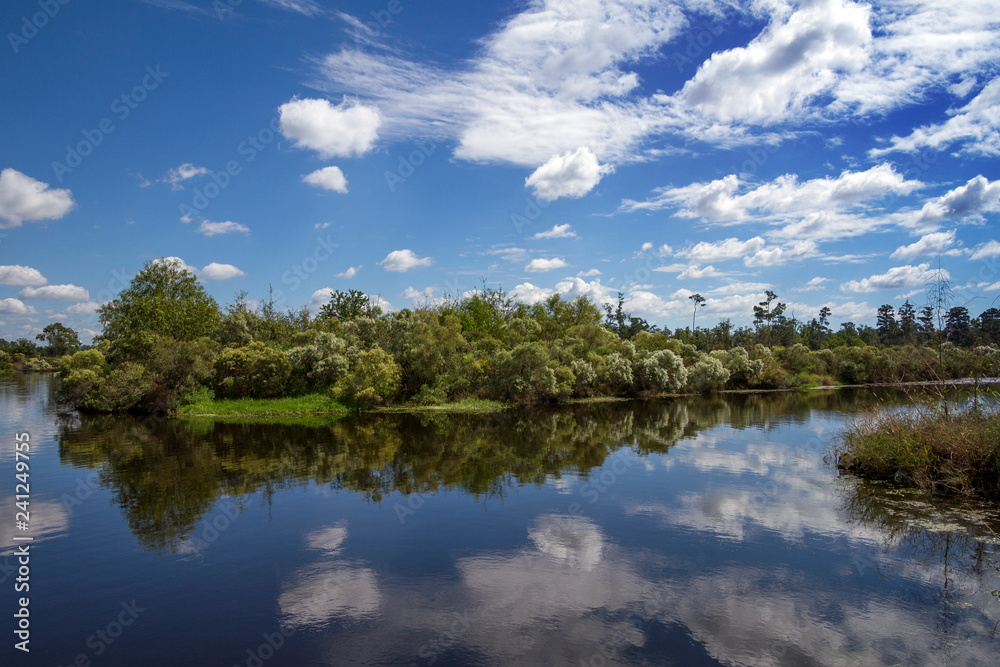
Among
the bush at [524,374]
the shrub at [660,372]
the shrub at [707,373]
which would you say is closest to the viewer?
the bush at [524,374]

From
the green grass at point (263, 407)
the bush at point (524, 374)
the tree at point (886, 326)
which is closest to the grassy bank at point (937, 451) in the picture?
the bush at point (524, 374)

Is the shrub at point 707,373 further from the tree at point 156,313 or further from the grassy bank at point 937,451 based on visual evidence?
the tree at point 156,313

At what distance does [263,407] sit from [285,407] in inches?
55.8

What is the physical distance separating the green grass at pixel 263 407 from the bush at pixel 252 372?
2.93 ft

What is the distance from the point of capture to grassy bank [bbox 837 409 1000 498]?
46.9ft

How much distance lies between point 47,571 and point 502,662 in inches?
389

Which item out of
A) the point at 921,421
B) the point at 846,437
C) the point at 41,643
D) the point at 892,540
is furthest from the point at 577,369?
the point at 41,643

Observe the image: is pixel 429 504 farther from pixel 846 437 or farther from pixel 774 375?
pixel 774 375

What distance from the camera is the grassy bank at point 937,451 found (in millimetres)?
14281

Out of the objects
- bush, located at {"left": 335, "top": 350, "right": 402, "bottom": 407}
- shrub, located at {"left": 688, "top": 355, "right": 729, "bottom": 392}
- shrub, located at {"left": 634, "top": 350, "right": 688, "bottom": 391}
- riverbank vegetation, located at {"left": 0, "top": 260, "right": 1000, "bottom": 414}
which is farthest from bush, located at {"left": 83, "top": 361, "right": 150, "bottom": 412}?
shrub, located at {"left": 688, "top": 355, "right": 729, "bottom": 392}

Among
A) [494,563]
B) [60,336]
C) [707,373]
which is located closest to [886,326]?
[707,373]

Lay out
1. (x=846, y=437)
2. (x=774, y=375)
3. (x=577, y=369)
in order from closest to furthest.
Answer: (x=846, y=437), (x=577, y=369), (x=774, y=375)

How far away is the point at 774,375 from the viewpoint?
55.9m

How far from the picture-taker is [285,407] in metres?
36.6
